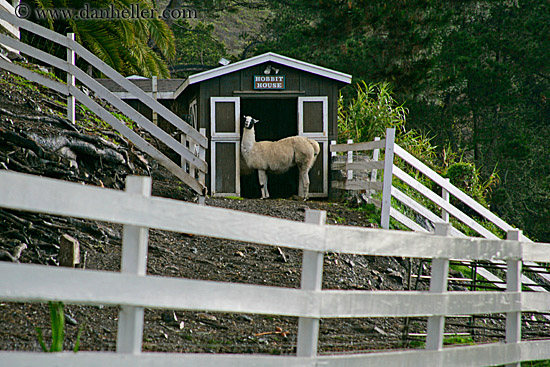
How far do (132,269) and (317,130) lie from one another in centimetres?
1073

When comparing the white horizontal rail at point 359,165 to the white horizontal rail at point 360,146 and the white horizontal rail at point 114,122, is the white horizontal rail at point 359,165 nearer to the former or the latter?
the white horizontal rail at point 360,146

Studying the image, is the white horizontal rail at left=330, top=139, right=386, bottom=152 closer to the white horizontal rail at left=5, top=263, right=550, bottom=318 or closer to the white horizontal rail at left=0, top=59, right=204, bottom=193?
the white horizontal rail at left=0, top=59, right=204, bottom=193

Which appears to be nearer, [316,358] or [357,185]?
[316,358]

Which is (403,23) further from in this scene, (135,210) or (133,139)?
(135,210)

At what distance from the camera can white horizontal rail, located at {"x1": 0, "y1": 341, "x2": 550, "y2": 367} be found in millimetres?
2670

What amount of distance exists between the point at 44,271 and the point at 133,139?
7625 millimetres

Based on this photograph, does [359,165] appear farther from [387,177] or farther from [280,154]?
[280,154]

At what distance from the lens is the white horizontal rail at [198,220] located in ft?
8.49

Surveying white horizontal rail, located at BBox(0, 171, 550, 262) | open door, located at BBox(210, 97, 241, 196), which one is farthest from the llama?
white horizontal rail, located at BBox(0, 171, 550, 262)

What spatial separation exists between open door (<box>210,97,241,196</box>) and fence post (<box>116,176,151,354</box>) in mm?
9982

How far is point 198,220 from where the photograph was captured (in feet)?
10.1

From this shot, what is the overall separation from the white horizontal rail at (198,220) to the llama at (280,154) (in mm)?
8323

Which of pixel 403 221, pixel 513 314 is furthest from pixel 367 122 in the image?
pixel 513 314

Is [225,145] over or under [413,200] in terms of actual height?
over
